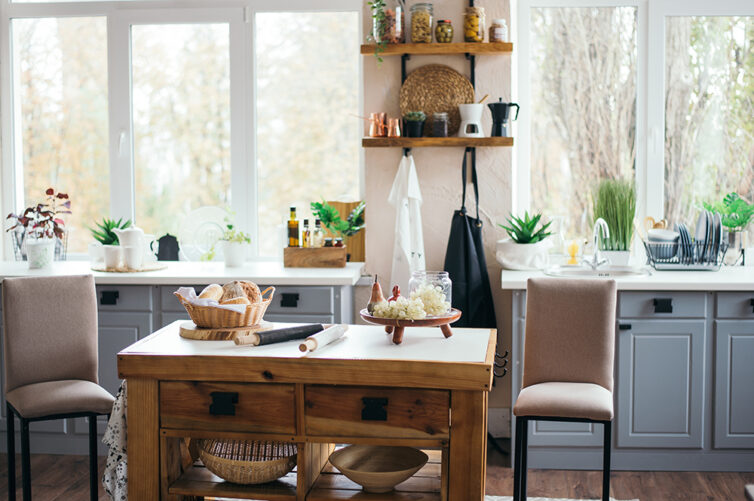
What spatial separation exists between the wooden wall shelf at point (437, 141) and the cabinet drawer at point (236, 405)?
190 centimetres

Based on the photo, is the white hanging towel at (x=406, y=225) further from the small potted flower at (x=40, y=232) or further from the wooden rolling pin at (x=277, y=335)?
the small potted flower at (x=40, y=232)

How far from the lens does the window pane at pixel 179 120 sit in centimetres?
459

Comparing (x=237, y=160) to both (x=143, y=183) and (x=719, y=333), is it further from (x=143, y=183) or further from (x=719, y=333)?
(x=719, y=333)

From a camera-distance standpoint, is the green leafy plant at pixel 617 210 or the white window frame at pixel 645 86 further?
the white window frame at pixel 645 86

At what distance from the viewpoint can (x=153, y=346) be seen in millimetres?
2490

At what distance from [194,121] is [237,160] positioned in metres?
0.34

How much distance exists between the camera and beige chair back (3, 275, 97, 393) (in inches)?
123

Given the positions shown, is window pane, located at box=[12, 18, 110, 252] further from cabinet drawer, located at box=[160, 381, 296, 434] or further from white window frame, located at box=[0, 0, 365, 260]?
cabinet drawer, located at box=[160, 381, 296, 434]

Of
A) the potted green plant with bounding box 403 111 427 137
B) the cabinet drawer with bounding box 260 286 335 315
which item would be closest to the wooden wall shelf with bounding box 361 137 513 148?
the potted green plant with bounding box 403 111 427 137

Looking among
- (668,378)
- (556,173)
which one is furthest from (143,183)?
(668,378)

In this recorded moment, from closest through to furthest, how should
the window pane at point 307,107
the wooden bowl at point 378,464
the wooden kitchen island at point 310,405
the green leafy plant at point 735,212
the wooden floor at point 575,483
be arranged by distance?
the wooden kitchen island at point 310,405 → the wooden bowl at point 378,464 → the wooden floor at point 575,483 → the green leafy plant at point 735,212 → the window pane at point 307,107

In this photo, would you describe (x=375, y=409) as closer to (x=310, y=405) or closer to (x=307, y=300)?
(x=310, y=405)

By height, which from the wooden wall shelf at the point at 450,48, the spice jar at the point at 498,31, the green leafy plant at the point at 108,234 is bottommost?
the green leafy plant at the point at 108,234

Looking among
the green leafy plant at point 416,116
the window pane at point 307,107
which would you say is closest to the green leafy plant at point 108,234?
the window pane at point 307,107
